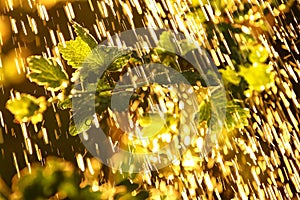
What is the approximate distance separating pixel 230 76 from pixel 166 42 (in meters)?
0.22

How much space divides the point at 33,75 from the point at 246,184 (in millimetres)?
1918

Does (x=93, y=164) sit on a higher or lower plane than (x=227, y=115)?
higher

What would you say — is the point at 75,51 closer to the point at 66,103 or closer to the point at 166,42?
the point at 66,103

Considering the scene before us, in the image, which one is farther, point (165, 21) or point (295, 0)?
point (165, 21)

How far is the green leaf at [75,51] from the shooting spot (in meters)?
0.76

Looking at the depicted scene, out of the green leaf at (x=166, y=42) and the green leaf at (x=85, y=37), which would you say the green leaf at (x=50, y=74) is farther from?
the green leaf at (x=166, y=42)

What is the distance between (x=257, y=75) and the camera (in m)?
1.10

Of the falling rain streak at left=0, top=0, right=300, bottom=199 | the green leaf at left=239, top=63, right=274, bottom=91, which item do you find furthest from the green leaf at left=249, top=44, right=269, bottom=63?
the falling rain streak at left=0, top=0, right=300, bottom=199

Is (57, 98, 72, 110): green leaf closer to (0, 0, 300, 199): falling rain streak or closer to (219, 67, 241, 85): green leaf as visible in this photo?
(219, 67, 241, 85): green leaf

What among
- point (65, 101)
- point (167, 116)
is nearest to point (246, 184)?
point (167, 116)

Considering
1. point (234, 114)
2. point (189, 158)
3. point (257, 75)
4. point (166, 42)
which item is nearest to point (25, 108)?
point (166, 42)

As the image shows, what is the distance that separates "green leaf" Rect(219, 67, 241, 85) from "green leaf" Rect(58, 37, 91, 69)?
38 centimetres

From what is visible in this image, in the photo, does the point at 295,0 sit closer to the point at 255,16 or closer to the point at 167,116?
the point at 255,16

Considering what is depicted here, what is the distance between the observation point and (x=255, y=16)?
150cm
